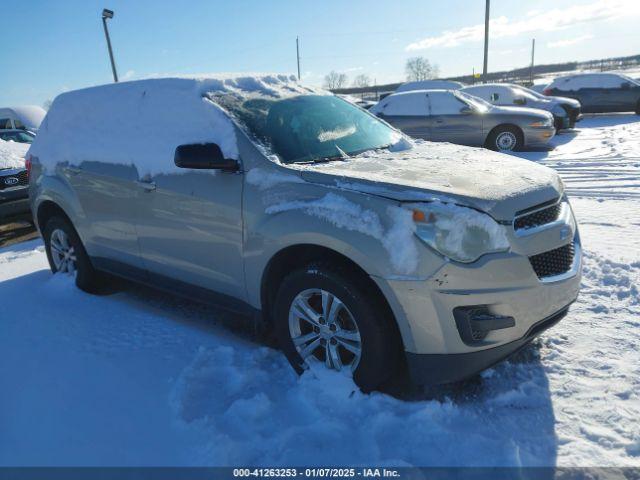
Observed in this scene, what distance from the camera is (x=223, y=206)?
3.12 metres

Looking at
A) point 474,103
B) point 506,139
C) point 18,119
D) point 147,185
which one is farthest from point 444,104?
point 18,119

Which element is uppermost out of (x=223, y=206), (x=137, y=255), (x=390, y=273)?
(x=223, y=206)

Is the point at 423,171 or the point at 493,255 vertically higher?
the point at 423,171

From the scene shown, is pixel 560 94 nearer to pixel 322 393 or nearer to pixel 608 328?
pixel 608 328

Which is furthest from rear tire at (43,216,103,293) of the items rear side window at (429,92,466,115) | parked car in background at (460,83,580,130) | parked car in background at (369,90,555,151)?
parked car in background at (460,83,580,130)

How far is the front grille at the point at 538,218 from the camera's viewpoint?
2541 mm

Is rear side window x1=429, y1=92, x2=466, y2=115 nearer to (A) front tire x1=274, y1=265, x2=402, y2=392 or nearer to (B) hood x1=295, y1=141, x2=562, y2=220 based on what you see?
(B) hood x1=295, y1=141, x2=562, y2=220

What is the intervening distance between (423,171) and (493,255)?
747 mm

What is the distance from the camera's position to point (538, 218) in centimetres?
266

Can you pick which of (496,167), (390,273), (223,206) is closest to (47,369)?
(223,206)

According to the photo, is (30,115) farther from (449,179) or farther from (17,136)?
(449,179)

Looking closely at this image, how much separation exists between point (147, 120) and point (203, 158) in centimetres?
104

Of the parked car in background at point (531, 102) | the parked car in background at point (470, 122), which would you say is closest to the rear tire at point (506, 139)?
the parked car in background at point (470, 122)

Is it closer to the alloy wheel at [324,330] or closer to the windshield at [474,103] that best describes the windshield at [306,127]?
the alloy wheel at [324,330]
